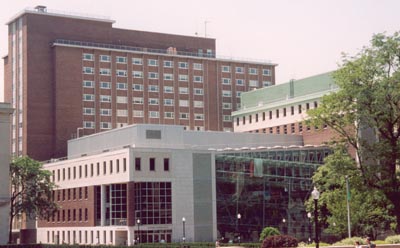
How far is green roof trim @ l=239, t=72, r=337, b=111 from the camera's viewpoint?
123 meters

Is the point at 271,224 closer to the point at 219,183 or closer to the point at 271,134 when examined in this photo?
the point at 219,183

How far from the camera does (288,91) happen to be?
132 m

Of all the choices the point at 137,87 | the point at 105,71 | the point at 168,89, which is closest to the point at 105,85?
the point at 105,71

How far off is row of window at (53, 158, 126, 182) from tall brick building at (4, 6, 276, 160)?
1139 centimetres

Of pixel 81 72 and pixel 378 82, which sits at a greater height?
pixel 81 72

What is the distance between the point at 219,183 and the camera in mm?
102562

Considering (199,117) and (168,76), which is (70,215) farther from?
(168,76)

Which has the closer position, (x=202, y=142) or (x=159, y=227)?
(x=159, y=227)

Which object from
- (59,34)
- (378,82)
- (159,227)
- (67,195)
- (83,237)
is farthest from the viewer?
(59,34)

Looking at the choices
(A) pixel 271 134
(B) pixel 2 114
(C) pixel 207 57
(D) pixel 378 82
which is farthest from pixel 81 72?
(D) pixel 378 82

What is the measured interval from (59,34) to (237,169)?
5084 centimetres

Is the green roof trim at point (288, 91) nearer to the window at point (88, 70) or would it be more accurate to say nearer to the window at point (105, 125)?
the window at point (105, 125)

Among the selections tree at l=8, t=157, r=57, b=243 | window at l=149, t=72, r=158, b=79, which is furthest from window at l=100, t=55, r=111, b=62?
tree at l=8, t=157, r=57, b=243

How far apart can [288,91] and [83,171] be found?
3849cm
